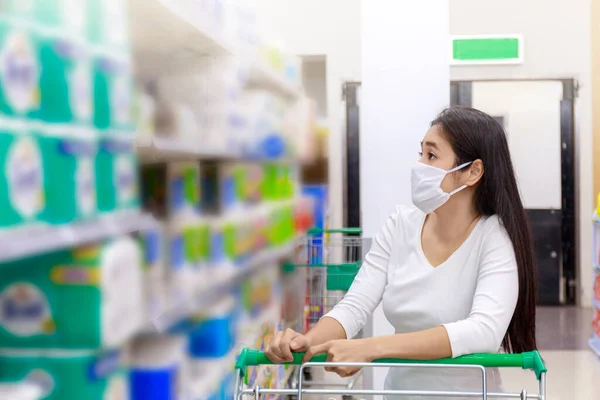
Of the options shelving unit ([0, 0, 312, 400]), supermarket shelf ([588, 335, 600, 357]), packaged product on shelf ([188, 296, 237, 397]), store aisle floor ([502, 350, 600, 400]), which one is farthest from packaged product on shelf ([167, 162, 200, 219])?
supermarket shelf ([588, 335, 600, 357])

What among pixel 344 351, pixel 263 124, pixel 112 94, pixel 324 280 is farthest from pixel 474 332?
pixel 263 124

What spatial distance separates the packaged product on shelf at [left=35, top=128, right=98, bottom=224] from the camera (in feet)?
5.15

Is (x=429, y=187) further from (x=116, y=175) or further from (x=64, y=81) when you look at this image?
(x=64, y=81)

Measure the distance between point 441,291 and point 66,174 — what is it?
3.17 ft

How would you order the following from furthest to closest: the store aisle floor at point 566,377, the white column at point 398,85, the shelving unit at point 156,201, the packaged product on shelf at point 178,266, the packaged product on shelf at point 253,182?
the store aisle floor at point 566,377
the packaged product on shelf at point 253,182
the white column at point 398,85
the packaged product on shelf at point 178,266
the shelving unit at point 156,201

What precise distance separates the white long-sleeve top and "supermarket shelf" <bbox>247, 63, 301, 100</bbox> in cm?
151

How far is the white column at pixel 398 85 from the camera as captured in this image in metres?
3.04

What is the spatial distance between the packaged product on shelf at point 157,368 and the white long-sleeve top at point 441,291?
0.61 meters

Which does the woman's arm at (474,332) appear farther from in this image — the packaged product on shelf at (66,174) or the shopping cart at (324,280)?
the shopping cart at (324,280)

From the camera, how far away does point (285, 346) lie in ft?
5.43

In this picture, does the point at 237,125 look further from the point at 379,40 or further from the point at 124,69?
the point at 124,69

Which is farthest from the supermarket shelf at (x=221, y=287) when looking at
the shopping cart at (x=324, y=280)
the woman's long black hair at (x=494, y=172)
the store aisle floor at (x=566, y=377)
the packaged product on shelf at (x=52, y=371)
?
the store aisle floor at (x=566, y=377)

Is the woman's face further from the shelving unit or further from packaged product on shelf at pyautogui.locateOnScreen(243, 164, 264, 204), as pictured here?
packaged product on shelf at pyautogui.locateOnScreen(243, 164, 264, 204)

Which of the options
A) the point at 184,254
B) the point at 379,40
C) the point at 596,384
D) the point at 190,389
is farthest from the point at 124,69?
the point at 596,384
